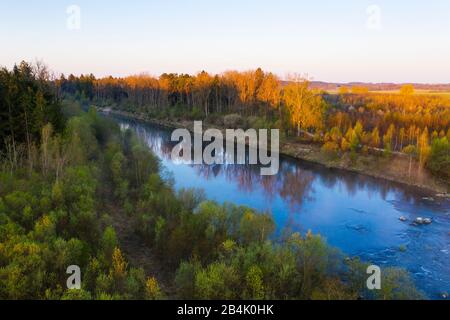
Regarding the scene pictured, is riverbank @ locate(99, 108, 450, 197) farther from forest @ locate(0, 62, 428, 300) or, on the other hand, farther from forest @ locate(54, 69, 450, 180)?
forest @ locate(0, 62, 428, 300)

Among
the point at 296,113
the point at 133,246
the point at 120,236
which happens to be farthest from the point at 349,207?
the point at 296,113

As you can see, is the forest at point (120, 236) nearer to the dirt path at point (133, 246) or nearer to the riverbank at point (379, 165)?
the dirt path at point (133, 246)

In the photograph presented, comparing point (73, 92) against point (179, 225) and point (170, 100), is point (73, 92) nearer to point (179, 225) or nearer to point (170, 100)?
point (170, 100)

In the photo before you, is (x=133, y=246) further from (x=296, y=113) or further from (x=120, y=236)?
(x=296, y=113)

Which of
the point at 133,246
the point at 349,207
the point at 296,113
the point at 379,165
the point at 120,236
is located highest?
the point at 296,113

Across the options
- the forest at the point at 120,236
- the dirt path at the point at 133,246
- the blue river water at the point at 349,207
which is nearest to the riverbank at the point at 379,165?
the blue river water at the point at 349,207

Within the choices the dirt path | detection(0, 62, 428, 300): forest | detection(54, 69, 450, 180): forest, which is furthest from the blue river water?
the dirt path
